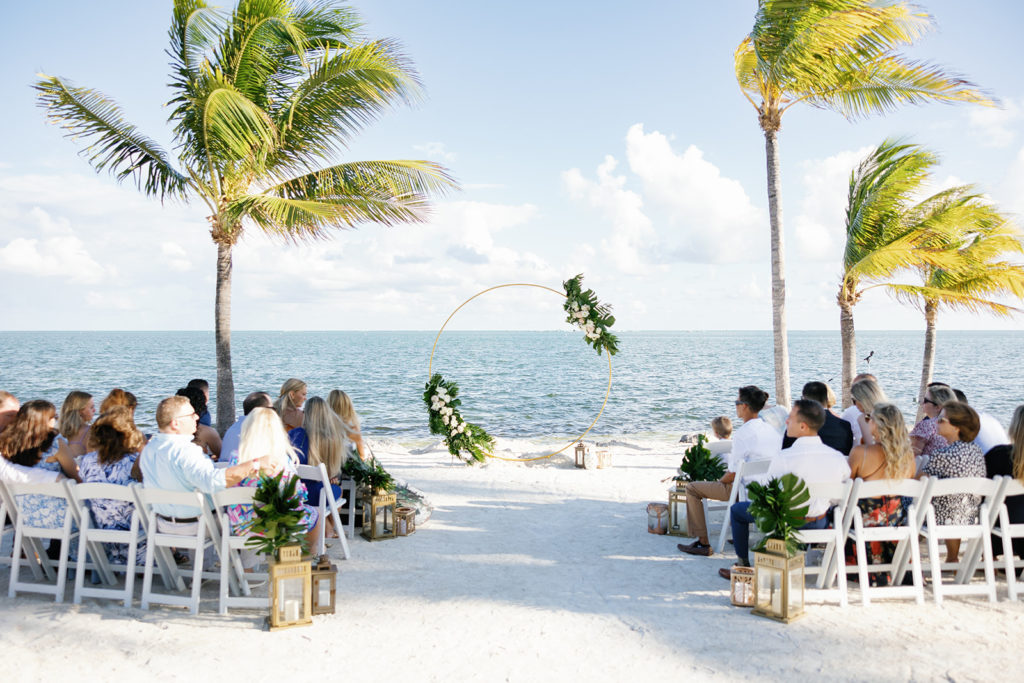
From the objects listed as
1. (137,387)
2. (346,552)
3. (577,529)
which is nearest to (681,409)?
(577,529)

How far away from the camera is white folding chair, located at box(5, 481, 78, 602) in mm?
4355

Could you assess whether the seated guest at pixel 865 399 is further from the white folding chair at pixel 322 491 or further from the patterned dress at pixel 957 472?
the white folding chair at pixel 322 491

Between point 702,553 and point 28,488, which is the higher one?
point 28,488

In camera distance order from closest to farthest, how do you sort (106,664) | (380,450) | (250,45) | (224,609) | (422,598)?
(106,664) → (224,609) → (422,598) → (250,45) → (380,450)

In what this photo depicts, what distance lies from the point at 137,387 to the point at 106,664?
39439 mm

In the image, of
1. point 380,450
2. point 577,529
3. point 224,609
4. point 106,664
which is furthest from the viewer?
point 380,450

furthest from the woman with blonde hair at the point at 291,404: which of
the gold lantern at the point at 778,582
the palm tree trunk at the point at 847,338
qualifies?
the palm tree trunk at the point at 847,338

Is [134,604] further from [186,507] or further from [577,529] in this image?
[577,529]

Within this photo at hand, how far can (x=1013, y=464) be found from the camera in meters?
4.62

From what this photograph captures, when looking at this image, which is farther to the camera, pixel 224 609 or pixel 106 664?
pixel 224 609

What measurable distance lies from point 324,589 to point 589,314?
6508mm

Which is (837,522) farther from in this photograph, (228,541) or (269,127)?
(269,127)

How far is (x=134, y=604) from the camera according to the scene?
14.5ft

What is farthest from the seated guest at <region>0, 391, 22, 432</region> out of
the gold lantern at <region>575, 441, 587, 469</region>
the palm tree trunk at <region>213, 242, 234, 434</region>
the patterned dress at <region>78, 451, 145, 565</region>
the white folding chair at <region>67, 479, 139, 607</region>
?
the gold lantern at <region>575, 441, 587, 469</region>
